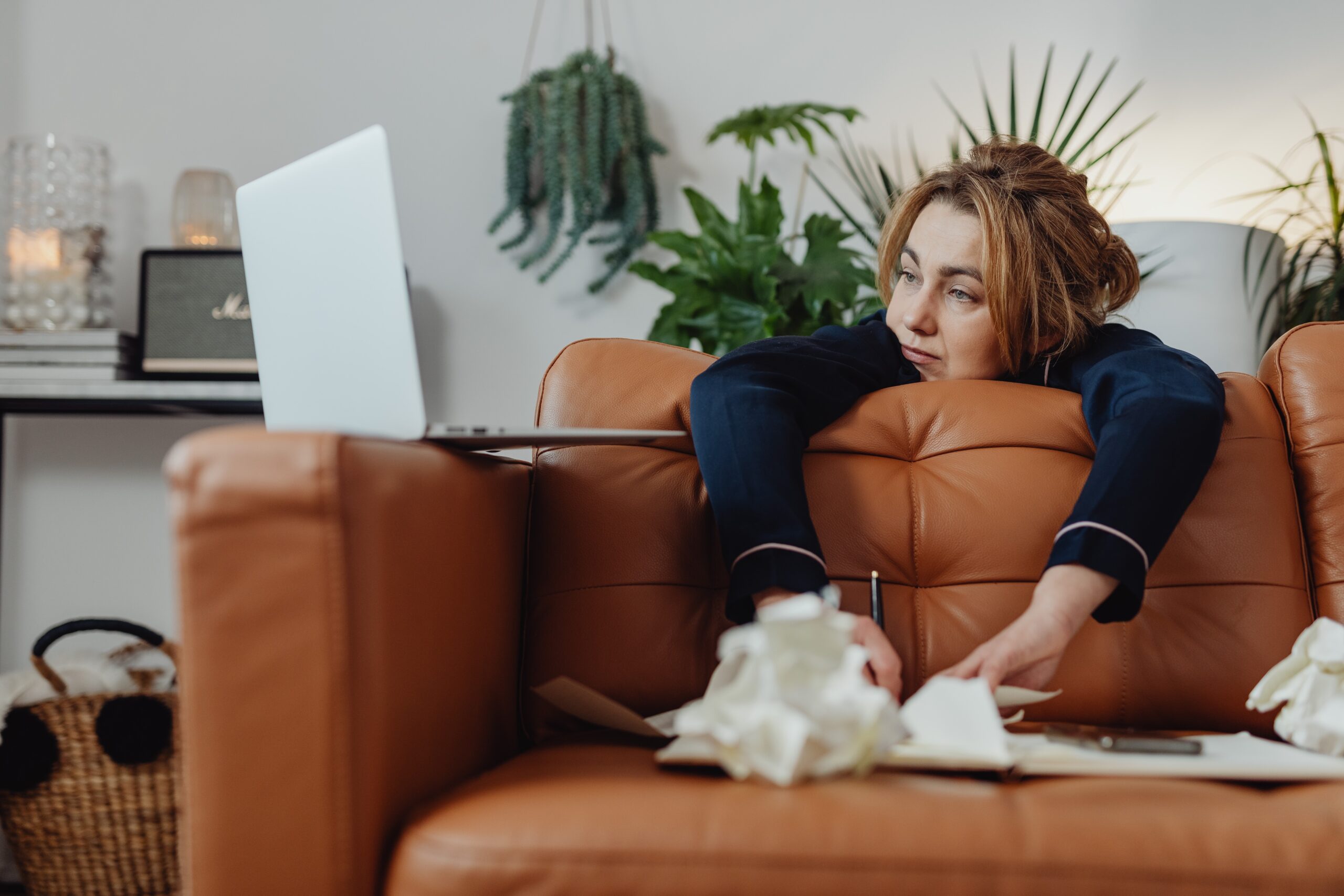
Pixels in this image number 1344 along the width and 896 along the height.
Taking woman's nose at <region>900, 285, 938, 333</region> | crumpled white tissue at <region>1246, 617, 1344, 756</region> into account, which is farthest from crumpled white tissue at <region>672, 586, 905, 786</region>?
woman's nose at <region>900, 285, 938, 333</region>

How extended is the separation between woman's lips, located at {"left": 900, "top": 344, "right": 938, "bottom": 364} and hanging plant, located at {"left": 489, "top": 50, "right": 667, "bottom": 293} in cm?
96

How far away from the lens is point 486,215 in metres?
2.26

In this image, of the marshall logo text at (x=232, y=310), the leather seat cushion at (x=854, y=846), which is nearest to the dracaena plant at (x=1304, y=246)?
the leather seat cushion at (x=854, y=846)

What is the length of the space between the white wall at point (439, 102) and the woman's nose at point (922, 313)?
110 cm

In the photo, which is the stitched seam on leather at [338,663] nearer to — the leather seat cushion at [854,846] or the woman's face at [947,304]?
the leather seat cushion at [854,846]

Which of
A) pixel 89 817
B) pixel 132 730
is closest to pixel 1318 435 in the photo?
pixel 132 730

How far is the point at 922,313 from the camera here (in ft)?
4.03

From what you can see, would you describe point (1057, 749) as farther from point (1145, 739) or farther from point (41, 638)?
point (41, 638)

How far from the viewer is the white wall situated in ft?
7.22

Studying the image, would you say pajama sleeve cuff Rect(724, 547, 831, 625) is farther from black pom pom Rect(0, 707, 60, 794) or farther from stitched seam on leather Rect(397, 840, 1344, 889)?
black pom pom Rect(0, 707, 60, 794)

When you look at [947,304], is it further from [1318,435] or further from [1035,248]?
[1318,435]

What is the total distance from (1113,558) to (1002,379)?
426 mm

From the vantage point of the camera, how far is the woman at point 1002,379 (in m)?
0.88

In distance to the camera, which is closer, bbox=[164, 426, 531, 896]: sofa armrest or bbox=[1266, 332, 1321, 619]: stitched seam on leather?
bbox=[164, 426, 531, 896]: sofa armrest
